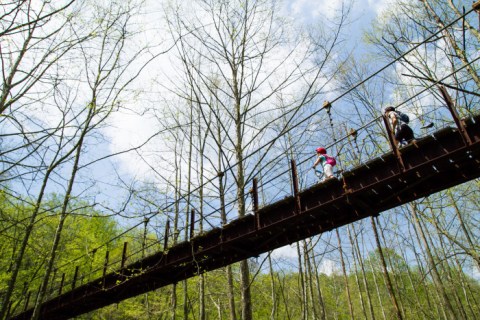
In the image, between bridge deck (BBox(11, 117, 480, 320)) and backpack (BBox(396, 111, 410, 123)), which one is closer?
bridge deck (BBox(11, 117, 480, 320))

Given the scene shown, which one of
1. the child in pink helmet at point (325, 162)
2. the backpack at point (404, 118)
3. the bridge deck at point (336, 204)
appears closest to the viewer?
the bridge deck at point (336, 204)

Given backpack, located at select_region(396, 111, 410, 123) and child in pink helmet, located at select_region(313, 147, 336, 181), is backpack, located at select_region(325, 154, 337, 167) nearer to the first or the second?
child in pink helmet, located at select_region(313, 147, 336, 181)

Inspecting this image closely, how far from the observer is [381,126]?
42.5 feet

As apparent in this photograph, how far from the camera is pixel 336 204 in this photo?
5.73 meters

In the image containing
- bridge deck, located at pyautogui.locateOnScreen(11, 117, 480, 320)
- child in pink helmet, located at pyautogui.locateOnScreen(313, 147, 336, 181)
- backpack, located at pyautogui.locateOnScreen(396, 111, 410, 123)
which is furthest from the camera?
child in pink helmet, located at pyautogui.locateOnScreen(313, 147, 336, 181)

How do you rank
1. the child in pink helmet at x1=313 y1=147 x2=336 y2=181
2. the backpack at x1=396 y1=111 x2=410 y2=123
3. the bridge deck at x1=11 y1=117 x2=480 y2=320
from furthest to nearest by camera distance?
the child in pink helmet at x1=313 y1=147 x2=336 y2=181, the backpack at x1=396 y1=111 x2=410 y2=123, the bridge deck at x1=11 y1=117 x2=480 y2=320

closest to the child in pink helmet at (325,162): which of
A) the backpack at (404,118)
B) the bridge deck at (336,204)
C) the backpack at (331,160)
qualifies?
the backpack at (331,160)

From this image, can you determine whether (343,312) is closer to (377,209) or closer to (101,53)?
(377,209)

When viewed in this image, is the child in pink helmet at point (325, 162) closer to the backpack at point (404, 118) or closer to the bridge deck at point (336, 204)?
the bridge deck at point (336, 204)

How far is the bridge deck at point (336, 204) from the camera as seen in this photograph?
4.81 m

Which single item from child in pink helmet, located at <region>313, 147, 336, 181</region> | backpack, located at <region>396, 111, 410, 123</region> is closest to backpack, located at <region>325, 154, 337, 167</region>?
child in pink helmet, located at <region>313, 147, 336, 181</region>

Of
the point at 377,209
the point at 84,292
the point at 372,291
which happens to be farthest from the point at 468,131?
the point at 372,291

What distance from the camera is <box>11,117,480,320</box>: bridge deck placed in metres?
4.81

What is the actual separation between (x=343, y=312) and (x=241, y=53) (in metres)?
33.7
